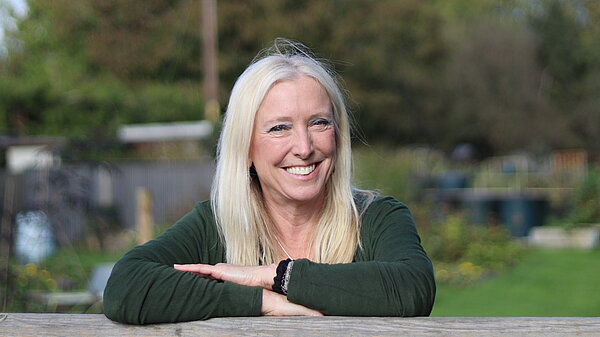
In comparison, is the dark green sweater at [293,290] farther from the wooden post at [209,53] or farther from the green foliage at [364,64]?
the wooden post at [209,53]

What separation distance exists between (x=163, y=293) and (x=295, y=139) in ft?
1.90

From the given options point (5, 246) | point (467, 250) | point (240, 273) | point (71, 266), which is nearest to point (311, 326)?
point (240, 273)

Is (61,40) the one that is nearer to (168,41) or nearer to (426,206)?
(168,41)

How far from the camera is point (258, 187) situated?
8.71 feet

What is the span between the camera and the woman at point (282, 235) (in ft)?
6.97

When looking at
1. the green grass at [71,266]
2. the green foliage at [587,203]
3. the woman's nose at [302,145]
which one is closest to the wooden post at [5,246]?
the green grass at [71,266]

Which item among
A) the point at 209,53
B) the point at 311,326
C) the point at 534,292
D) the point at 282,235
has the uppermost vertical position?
the point at 209,53

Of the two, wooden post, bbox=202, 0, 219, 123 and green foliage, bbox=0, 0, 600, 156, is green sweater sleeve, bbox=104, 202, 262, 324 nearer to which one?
green foliage, bbox=0, 0, 600, 156

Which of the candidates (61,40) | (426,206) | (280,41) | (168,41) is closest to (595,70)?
(168,41)

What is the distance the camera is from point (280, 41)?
9.84 ft

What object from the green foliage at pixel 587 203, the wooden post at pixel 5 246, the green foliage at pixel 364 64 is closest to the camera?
the wooden post at pixel 5 246

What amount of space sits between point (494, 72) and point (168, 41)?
1678cm

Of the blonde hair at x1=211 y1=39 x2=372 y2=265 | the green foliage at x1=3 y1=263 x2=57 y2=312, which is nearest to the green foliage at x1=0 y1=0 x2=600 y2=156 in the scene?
the green foliage at x1=3 y1=263 x2=57 y2=312

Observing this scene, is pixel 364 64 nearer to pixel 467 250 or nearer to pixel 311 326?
pixel 467 250
